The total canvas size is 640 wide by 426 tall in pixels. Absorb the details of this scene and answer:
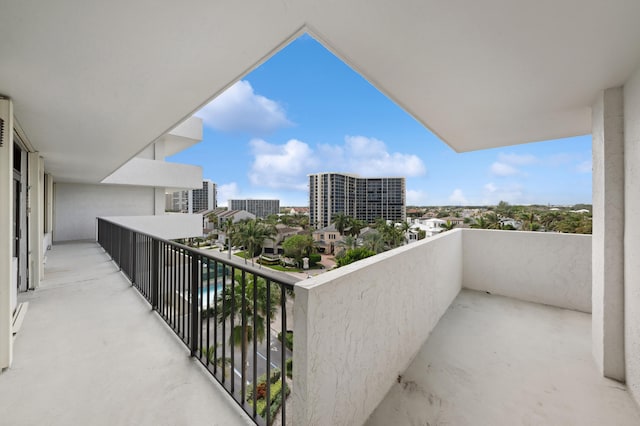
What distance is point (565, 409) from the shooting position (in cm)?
188

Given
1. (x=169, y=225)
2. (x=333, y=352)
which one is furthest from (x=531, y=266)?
(x=169, y=225)

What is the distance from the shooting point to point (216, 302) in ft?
5.32

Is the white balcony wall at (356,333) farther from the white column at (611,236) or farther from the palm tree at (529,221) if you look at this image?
the palm tree at (529,221)

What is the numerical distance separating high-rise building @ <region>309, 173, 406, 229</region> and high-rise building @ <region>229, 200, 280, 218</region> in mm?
23480

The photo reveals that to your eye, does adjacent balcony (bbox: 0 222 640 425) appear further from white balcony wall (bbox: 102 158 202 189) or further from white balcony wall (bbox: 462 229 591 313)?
white balcony wall (bbox: 102 158 202 189)

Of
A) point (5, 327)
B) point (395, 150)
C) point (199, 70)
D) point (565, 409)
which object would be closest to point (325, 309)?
point (199, 70)

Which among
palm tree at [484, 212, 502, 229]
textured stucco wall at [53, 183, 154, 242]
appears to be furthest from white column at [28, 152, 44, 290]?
palm tree at [484, 212, 502, 229]

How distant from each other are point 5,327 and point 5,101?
5.78 ft

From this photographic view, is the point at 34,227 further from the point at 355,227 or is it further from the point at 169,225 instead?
the point at 355,227

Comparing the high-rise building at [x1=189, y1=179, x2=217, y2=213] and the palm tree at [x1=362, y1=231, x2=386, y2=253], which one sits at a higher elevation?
the high-rise building at [x1=189, y1=179, x2=217, y2=213]

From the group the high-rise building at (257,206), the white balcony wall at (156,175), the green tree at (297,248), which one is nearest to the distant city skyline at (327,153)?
the high-rise building at (257,206)

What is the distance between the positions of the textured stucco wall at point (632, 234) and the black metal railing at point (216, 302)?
103 inches

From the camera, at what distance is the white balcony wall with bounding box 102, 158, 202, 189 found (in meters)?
8.73

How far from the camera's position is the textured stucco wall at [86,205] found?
8.63m
